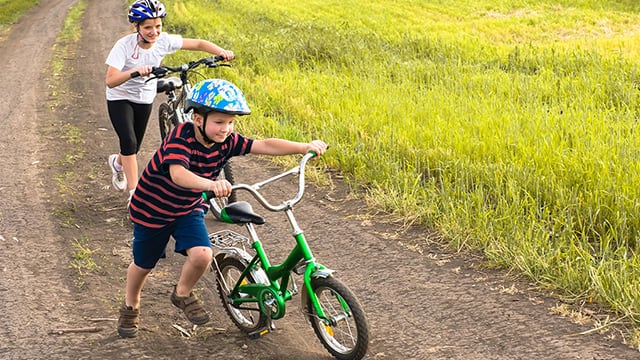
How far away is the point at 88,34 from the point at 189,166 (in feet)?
58.4

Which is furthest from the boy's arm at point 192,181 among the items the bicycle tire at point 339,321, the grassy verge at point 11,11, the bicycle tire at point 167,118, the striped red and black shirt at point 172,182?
the grassy verge at point 11,11

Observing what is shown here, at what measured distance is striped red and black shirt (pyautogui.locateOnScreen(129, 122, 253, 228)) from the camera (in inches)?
165

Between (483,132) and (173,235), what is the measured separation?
159 inches

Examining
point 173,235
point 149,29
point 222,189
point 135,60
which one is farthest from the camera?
point 135,60

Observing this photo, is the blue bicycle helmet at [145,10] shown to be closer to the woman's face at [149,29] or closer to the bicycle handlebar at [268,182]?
the woman's face at [149,29]

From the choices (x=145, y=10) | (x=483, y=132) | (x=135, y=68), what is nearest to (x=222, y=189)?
(x=135, y=68)

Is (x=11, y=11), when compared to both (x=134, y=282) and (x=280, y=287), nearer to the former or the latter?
(x=134, y=282)

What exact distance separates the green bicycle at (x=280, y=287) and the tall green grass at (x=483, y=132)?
1.51 meters

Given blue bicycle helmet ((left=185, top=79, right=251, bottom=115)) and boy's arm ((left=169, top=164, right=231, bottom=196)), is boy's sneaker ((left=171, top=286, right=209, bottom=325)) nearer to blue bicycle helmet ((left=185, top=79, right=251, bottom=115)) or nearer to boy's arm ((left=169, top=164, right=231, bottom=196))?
boy's arm ((left=169, top=164, right=231, bottom=196))

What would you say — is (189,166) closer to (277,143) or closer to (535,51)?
(277,143)

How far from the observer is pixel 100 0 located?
95.5 feet

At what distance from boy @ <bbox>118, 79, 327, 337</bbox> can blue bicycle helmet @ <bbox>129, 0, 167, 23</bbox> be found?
7.37 feet

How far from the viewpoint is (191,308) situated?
15.0ft

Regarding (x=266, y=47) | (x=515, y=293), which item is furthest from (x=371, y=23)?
(x=515, y=293)
